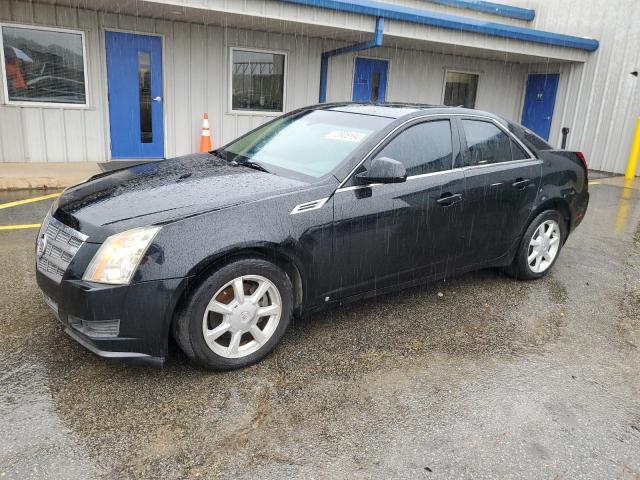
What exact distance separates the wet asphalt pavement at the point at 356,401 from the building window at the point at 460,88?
10651mm

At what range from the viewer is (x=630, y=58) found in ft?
40.5

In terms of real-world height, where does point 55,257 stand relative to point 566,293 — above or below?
above

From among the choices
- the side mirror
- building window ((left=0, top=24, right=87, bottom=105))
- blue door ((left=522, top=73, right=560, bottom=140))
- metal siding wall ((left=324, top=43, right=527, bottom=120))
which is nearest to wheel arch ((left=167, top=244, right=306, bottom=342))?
the side mirror

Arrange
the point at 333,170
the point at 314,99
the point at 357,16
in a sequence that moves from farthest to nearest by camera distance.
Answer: the point at 314,99 → the point at 357,16 → the point at 333,170

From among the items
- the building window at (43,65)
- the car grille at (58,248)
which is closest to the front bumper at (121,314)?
the car grille at (58,248)

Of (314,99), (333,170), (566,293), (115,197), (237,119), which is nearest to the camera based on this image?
(115,197)

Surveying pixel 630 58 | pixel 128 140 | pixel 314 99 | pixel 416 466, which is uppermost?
pixel 630 58

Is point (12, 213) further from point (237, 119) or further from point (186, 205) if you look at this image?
point (237, 119)

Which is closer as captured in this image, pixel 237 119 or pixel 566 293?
pixel 566 293

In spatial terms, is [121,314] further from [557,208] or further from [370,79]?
[370,79]

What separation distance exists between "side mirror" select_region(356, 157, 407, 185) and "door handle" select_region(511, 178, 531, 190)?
144 cm

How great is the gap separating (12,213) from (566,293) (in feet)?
20.5

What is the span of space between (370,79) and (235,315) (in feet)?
34.8

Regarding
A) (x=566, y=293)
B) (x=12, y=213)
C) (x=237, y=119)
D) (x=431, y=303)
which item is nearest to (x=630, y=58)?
(x=237, y=119)
